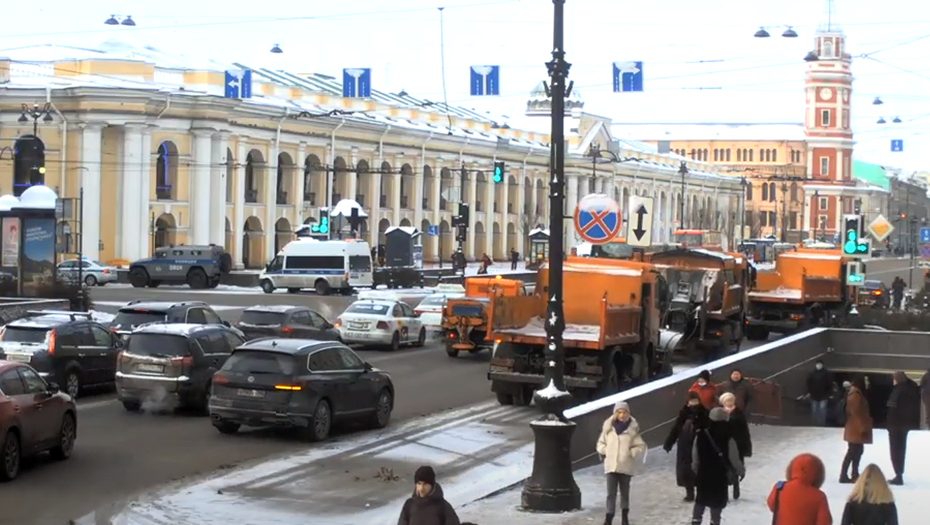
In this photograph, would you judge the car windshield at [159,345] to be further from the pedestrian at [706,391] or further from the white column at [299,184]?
the white column at [299,184]

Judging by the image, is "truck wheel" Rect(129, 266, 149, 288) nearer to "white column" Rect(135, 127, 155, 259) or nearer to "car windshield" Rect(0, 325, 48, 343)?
"white column" Rect(135, 127, 155, 259)

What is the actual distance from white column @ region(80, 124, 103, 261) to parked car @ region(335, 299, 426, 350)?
1355 inches

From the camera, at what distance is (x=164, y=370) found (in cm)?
2284

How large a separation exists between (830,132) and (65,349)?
→ 508 feet

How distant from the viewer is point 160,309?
102 feet

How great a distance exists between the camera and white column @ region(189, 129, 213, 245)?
239 feet

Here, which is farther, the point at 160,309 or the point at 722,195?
the point at 722,195

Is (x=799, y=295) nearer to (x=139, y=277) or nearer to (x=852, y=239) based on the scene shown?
(x=852, y=239)

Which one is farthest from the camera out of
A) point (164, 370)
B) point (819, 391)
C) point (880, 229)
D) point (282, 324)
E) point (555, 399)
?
point (880, 229)

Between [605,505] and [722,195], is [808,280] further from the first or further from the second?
[722,195]

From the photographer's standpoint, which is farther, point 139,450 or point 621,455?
point 139,450

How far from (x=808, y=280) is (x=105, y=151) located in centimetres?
3814

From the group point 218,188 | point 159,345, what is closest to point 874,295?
point 218,188

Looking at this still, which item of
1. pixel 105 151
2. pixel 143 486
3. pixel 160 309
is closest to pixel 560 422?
pixel 143 486
